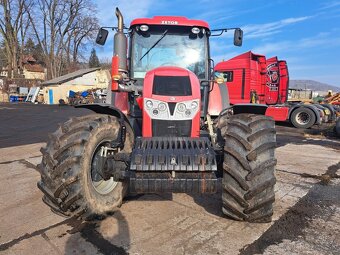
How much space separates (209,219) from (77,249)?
1.55m

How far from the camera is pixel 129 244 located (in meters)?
3.03

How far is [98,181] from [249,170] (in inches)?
71.4

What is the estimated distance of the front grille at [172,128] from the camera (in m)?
3.74

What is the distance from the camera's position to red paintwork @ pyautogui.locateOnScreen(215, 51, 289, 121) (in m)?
14.3

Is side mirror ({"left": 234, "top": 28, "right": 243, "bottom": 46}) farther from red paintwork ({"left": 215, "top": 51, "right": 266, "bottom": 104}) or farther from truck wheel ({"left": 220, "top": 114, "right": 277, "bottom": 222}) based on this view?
red paintwork ({"left": 215, "top": 51, "right": 266, "bottom": 104})

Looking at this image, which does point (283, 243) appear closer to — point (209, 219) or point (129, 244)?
point (209, 219)

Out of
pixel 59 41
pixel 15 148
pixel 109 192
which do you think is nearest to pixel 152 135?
pixel 109 192

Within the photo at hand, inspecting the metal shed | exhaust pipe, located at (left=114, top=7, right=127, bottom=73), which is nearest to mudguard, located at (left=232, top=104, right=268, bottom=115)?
exhaust pipe, located at (left=114, top=7, right=127, bottom=73)

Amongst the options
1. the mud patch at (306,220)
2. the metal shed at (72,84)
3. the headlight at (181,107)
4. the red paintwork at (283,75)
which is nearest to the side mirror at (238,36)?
the headlight at (181,107)

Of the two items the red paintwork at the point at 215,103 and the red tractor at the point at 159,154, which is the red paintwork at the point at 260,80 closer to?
the red paintwork at the point at 215,103

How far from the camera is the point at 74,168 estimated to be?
119 inches

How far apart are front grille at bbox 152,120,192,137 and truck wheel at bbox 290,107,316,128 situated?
1165cm

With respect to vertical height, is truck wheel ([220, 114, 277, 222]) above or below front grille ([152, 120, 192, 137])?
below

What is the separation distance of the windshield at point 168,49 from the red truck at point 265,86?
9517 mm
